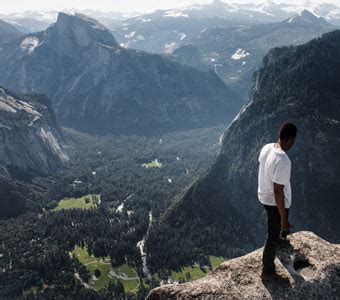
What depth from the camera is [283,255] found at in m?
32.5

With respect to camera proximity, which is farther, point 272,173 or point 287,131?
point 287,131

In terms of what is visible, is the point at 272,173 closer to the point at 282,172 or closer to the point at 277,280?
the point at 282,172

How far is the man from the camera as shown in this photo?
93.2ft

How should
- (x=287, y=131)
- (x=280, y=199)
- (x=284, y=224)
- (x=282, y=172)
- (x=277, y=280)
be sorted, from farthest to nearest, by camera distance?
(x=277, y=280), (x=284, y=224), (x=287, y=131), (x=280, y=199), (x=282, y=172)

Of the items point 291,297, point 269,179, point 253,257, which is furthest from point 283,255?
point 269,179

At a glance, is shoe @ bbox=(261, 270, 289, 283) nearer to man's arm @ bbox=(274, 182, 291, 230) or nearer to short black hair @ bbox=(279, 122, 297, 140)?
man's arm @ bbox=(274, 182, 291, 230)

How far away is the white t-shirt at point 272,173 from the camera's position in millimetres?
28281

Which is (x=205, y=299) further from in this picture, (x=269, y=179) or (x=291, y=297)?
(x=269, y=179)

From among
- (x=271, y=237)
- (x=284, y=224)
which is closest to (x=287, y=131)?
(x=284, y=224)

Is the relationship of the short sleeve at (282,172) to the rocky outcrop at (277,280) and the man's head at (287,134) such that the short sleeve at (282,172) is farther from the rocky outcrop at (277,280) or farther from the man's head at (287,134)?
the rocky outcrop at (277,280)

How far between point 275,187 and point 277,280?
5872 mm

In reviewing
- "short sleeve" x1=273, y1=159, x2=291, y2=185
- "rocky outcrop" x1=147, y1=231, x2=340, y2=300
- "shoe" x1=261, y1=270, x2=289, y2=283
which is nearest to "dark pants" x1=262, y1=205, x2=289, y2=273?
"shoe" x1=261, y1=270, x2=289, y2=283

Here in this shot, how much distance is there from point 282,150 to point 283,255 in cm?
776

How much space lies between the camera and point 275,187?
28500 mm
